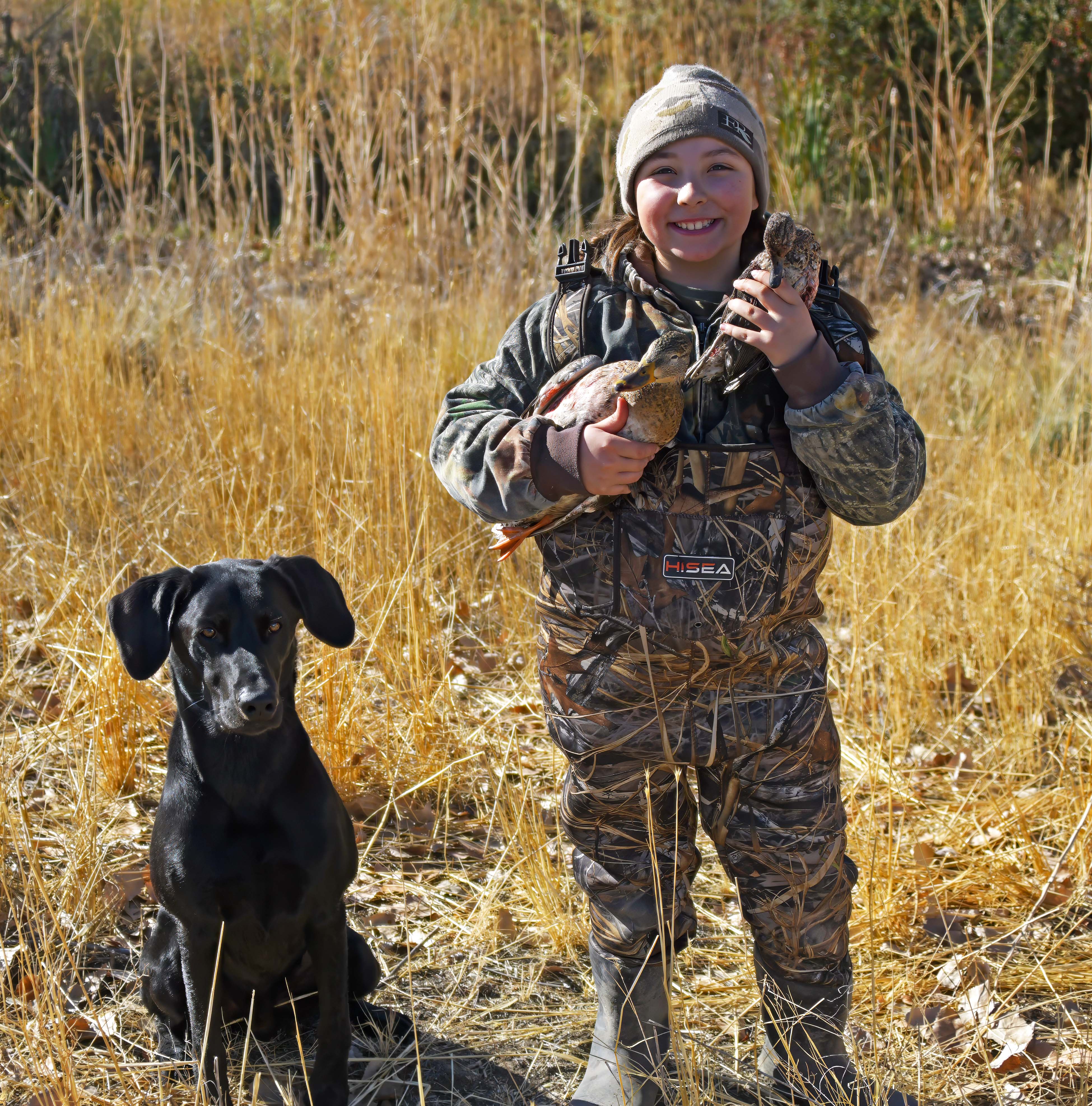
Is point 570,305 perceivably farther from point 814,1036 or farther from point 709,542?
point 814,1036

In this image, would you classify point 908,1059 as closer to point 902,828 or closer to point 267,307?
A: point 902,828

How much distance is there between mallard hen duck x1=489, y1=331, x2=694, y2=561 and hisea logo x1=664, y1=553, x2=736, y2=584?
0.56 feet

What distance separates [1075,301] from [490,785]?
6004 millimetres

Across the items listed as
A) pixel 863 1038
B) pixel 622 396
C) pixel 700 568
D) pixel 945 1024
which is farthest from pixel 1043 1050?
pixel 622 396

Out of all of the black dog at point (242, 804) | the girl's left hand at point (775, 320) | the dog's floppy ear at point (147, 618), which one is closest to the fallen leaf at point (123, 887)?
the black dog at point (242, 804)

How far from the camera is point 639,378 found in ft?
6.28

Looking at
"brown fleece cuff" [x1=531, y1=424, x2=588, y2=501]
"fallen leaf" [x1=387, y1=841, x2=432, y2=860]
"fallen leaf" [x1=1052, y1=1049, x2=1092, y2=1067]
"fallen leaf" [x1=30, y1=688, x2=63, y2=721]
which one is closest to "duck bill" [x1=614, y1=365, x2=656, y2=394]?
"brown fleece cuff" [x1=531, y1=424, x2=588, y2=501]

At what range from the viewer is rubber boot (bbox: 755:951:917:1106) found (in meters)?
2.21

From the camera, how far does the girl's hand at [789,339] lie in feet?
6.25

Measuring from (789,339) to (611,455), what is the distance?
0.36 metres

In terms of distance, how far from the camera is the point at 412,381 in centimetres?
464

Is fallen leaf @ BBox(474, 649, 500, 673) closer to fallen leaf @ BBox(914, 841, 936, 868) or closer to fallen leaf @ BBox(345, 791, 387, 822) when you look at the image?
fallen leaf @ BBox(345, 791, 387, 822)

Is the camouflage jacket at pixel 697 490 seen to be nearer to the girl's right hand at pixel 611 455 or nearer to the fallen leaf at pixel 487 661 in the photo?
the girl's right hand at pixel 611 455

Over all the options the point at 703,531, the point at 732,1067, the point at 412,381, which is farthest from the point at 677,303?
the point at 412,381
